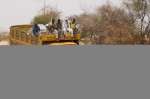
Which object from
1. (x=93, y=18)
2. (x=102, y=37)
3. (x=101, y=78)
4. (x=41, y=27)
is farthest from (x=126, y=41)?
(x=101, y=78)

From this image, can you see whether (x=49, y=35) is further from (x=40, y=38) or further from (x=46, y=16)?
(x=46, y=16)

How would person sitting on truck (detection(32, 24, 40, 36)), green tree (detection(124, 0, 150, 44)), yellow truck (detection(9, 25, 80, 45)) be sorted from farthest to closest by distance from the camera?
green tree (detection(124, 0, 150, 44)) → person sitting on truck (detection(32, 24, 40, 36)) → yellow truck (detection(9, 25, 80, 45))

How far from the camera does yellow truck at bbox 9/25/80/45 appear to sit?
13.3 m

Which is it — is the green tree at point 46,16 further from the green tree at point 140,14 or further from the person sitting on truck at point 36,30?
the person sitting on truck at point 36,30

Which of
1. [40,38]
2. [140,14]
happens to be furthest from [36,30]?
[140,14]

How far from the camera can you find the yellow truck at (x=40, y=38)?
13266 millimetres

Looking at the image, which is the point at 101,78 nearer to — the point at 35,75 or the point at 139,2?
the point at 35,75

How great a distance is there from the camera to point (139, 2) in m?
27.2

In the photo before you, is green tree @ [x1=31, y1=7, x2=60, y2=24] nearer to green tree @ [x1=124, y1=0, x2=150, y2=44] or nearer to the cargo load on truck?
green tree @ [x1=124, y1=0, x2=150, y2=44]

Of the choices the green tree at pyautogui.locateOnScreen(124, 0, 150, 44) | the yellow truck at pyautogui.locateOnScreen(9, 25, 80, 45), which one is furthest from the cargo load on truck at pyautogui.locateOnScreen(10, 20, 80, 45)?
the green tree at pyautogui.locateOnScreen(124, 0, 150, 44)

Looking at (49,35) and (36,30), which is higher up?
(36,30)

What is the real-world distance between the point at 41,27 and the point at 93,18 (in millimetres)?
17440

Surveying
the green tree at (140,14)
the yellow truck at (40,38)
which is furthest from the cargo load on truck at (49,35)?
the green tree at (140,14)

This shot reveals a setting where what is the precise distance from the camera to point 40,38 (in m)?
13.4
